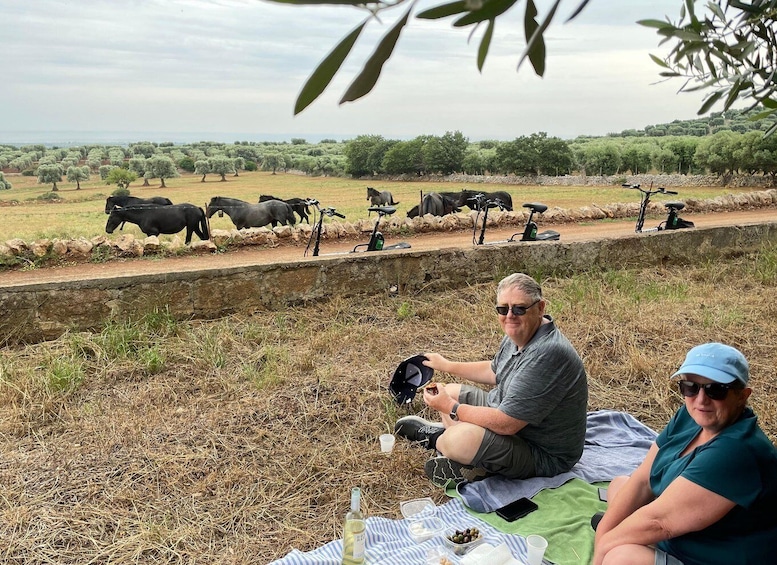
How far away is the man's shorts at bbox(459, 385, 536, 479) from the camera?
2.71 m

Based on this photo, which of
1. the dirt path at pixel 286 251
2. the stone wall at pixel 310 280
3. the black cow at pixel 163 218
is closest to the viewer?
the stone wall at pixel 310 280

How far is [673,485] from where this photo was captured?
6.01 ft

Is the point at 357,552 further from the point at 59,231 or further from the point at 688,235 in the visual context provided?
the point at 59,231

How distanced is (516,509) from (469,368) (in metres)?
0.93

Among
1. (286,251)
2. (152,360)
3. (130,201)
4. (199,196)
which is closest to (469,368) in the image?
(152,360)

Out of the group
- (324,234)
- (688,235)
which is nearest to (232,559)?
(688,235)

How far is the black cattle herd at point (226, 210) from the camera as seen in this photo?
9.38m

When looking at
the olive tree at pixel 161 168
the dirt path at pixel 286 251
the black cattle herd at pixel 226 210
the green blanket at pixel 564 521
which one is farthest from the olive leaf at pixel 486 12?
the olive tree at pixel 161 168

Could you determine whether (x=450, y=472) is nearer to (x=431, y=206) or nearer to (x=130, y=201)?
(x=130, y=201)

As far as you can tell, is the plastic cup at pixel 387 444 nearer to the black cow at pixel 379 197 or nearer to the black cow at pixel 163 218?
the black cow at pixel 163 218

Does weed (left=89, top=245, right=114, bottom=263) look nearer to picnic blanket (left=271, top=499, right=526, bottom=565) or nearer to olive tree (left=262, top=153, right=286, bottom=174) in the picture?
picnic blanket (left=271, top=499, right=526, bottom=565)

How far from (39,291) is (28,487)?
2196 mm

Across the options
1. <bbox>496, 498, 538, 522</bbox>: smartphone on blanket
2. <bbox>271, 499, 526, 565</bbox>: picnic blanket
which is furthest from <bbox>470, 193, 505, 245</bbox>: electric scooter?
<bbox>271, 499, 526, 565</bbox>: picnic blanket

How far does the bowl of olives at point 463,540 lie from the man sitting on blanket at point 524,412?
378 mm
